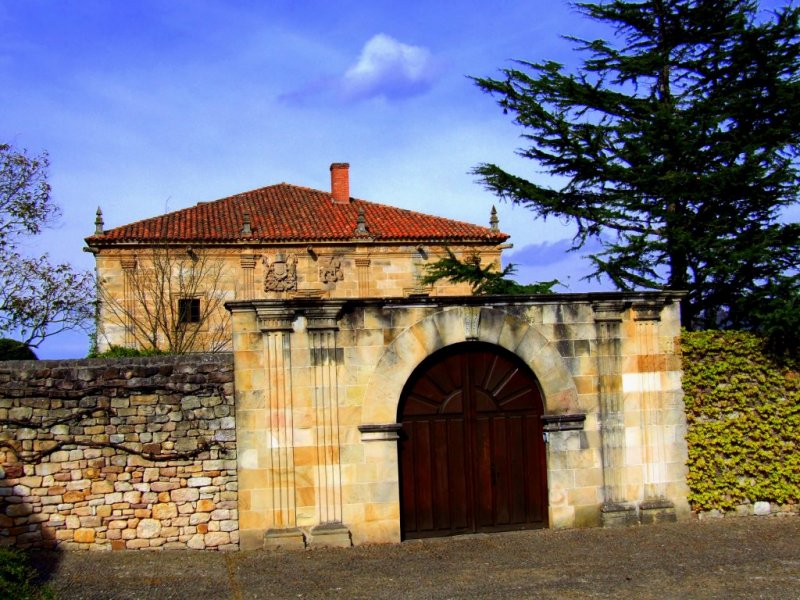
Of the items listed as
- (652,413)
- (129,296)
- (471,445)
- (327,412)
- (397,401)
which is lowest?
(471,445)

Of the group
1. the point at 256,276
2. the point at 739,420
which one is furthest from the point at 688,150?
the point at 256,276

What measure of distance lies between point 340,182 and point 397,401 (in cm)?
2358

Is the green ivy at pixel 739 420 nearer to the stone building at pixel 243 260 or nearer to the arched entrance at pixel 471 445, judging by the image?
the arched entrance at pixel 471 445

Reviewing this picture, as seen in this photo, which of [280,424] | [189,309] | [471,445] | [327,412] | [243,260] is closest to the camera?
[280,424]

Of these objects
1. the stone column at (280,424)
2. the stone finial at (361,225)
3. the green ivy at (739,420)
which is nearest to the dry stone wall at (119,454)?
the stone column at (280,424)

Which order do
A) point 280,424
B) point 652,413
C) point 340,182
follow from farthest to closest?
point 340,182 → point 652,413 → point 280,424

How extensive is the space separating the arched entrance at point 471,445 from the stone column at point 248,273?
750 inches

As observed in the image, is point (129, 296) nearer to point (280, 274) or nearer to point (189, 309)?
point (189, 309)

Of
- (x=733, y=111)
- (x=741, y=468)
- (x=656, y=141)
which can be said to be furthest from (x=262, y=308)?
(x=733, y=111)

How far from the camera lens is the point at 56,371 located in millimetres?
10891

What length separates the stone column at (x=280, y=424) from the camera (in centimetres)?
1105

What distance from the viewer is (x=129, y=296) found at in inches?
1154

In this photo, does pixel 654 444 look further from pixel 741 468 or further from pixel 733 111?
pixel 733 111

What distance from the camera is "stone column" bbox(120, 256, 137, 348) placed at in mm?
28922
